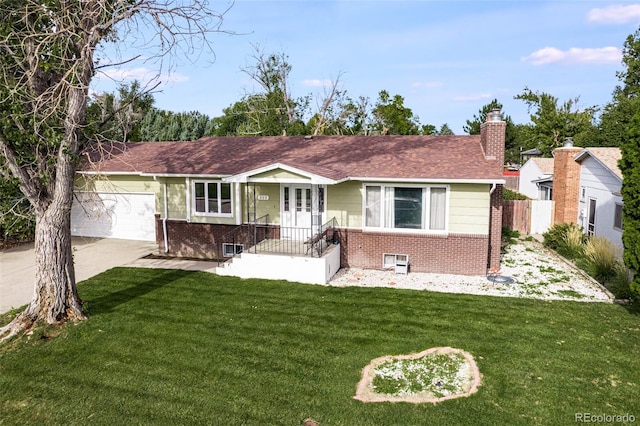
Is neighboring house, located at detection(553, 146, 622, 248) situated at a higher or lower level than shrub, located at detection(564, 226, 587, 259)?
higher

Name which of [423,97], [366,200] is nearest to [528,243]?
[366,200]

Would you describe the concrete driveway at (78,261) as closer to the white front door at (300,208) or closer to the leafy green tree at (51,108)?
the leafy green tree at (51,108)

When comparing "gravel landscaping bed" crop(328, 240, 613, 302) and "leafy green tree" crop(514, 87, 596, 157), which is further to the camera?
"leafy green tree" crop(514, 87, 596, 157)

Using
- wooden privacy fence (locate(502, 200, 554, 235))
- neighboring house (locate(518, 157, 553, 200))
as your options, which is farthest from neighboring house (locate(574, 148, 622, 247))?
neighboring house (locate(518, 157, 553, 200))

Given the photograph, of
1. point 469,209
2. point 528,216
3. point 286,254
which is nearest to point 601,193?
point 528,216

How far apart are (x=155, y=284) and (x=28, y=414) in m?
5.82

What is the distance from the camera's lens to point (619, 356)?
8.09 metres

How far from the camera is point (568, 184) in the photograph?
18.7 m

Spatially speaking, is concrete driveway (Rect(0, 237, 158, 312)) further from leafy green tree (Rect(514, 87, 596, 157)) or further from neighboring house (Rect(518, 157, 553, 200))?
leafy green tree (Rect(514, 87, 596, 157))

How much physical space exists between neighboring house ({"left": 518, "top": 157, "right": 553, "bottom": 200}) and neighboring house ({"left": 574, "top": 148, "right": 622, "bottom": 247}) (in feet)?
19.6

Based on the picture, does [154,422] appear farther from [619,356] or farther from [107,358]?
[619,356]

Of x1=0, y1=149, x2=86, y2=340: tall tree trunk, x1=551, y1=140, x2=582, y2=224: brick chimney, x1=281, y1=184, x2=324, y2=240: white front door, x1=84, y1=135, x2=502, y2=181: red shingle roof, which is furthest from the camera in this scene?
x1=551, y1=140, x2=582, y2=224: brick chimney

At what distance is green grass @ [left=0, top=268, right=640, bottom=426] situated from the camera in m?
6.56

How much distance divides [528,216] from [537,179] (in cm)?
655
